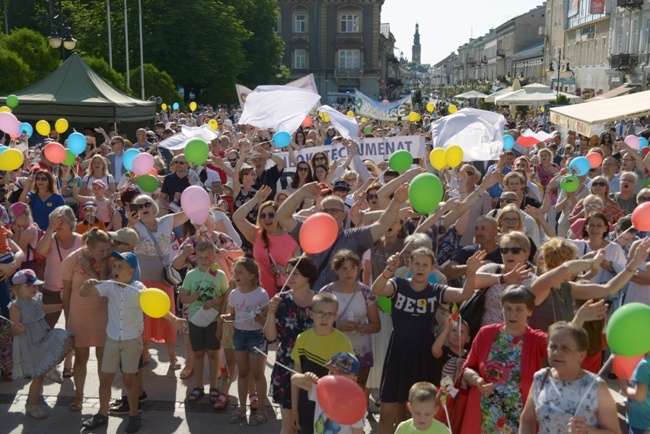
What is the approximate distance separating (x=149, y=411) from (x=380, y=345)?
75.6 inches

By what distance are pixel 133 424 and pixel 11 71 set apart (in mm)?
17258

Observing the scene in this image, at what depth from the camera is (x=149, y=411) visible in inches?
243

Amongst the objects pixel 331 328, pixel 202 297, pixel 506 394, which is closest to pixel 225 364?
pixel 202 297

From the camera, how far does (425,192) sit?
5.93 metres

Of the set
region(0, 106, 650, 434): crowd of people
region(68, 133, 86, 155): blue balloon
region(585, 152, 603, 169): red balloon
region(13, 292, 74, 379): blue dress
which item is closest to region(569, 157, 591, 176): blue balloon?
region(0, 106, 650, 434): crowd of people

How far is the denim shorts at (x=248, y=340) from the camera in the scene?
19.1 ft

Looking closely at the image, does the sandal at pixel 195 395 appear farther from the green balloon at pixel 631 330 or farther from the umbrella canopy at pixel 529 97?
the umbrella canopy at pixel 529 97

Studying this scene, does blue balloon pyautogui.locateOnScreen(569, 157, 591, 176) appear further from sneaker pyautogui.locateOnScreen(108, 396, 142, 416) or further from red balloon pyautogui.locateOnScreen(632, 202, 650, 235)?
sneaker pyautogui.locateOnScreen(108, 396, 142, 416)

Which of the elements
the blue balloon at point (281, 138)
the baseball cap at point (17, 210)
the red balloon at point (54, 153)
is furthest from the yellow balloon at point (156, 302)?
the blue balloon at point (281, 138)

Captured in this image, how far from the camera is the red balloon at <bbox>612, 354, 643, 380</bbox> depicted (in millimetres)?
4340

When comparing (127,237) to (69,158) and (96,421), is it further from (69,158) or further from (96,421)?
(69,158)

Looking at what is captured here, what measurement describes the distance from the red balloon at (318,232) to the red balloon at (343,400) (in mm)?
1688

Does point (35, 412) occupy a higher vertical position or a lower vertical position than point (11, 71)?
lower

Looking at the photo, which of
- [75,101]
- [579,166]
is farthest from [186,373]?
[75,101]
